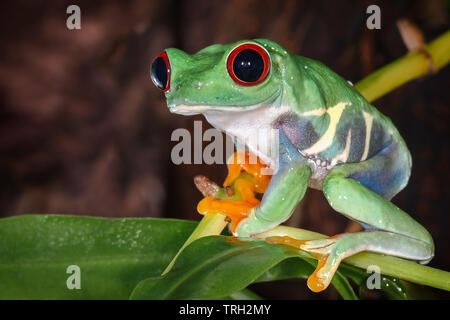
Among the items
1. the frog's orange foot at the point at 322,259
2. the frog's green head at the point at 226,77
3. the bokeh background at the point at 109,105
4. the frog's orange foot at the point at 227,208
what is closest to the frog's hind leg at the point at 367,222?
the frog's orange foot at the point at 322,259

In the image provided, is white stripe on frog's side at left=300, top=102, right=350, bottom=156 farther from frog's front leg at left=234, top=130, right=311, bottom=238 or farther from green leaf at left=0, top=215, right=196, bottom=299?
green leaf at left=0, top=215, right=196, bottom=299

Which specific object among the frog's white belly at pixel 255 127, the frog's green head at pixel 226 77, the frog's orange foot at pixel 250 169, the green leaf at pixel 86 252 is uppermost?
the frog's green head at pixel 226 77

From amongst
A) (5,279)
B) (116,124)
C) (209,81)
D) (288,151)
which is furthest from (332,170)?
(116,124)

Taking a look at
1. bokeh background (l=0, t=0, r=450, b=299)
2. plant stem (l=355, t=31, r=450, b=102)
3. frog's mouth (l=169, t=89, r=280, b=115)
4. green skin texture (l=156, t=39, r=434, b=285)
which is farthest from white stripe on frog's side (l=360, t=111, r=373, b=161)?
bokeh background (l=0, t=0, r=450, b=299)

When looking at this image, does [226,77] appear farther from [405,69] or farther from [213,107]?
[405,69]

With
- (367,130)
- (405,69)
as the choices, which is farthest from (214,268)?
(405,69)

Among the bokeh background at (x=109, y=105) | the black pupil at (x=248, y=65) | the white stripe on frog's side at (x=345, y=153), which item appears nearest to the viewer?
the black pupil at (x=248, y=65)

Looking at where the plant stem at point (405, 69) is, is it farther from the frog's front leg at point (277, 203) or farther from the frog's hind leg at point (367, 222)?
the frog's front leg at point (277, 203)
